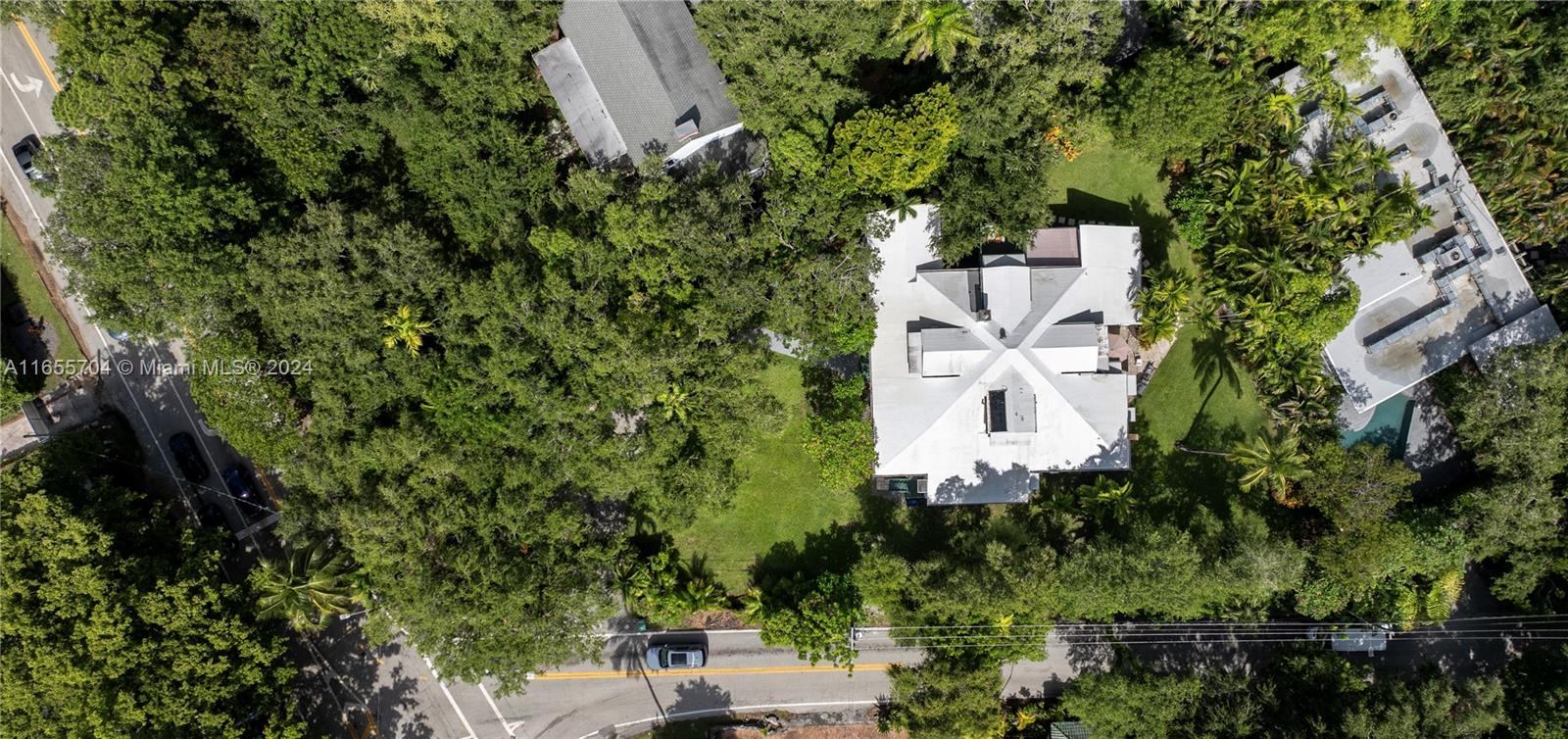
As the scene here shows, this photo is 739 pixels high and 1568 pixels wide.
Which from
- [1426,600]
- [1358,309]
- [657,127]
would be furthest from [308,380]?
[1426,600]

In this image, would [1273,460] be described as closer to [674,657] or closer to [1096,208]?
[1096,208]

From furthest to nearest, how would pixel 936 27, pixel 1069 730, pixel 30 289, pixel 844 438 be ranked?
pixel 30 289
pixel 1069 730
pixel 844 438
pixel 936 27

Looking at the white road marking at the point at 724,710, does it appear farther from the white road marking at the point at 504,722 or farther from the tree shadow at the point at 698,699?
the white road marking at the point at 504,722

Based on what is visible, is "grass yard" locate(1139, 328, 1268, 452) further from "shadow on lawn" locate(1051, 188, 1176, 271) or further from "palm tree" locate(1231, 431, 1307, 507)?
"shadow on lawn" locate(1051, 188, 1176, 271)

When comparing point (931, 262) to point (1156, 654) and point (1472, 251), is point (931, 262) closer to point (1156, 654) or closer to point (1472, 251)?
point (1156, 654)

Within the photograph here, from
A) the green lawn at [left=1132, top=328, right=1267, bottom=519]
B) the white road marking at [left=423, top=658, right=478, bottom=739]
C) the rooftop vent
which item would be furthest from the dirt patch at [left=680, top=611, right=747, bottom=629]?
the green lawn at [left=1132, top=328, right=1267, bottom=519]

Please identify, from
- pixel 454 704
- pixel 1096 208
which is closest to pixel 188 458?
pixel 454 704
